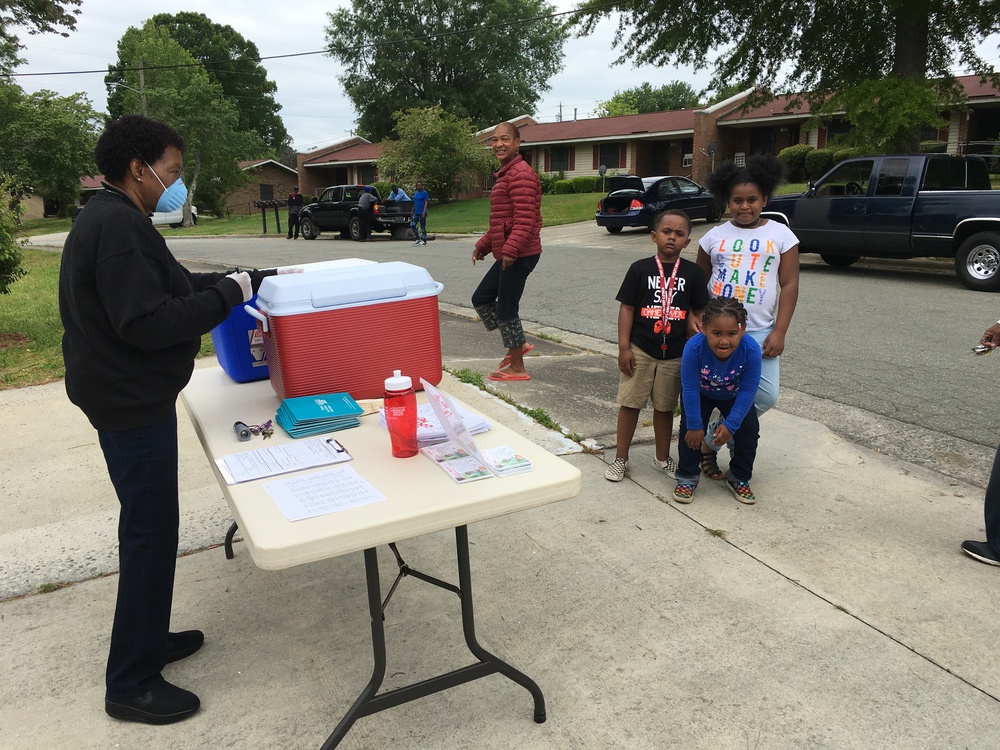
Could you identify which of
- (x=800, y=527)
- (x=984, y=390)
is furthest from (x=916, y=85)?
(x=800, y=527)

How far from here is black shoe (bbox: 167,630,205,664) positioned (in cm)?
269

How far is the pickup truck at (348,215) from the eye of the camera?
72.8 feet

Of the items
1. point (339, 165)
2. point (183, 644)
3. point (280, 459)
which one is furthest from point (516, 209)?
point (339, 165)

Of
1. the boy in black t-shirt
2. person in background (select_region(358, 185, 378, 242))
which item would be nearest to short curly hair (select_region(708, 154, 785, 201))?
the boy in black t-shirt

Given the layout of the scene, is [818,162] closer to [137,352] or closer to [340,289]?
[340,289]

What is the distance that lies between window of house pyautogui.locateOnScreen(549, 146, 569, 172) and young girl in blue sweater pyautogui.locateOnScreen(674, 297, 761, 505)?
37.0 meters

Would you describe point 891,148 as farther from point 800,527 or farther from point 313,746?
point 313,746

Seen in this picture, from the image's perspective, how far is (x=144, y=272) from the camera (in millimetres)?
2117

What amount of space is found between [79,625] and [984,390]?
6.06 m

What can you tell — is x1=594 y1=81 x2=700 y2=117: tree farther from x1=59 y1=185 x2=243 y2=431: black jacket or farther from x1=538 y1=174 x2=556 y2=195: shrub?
x1=59 y1=185 x2=243 y2=431: black jacket

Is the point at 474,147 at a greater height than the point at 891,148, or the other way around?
the point at 474,147

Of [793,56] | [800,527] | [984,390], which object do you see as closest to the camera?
[800,527]

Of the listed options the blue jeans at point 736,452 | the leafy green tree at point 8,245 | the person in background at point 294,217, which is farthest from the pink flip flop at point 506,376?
the person in background at point 294,217

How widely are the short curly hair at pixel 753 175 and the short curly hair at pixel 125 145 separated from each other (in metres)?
2.79
